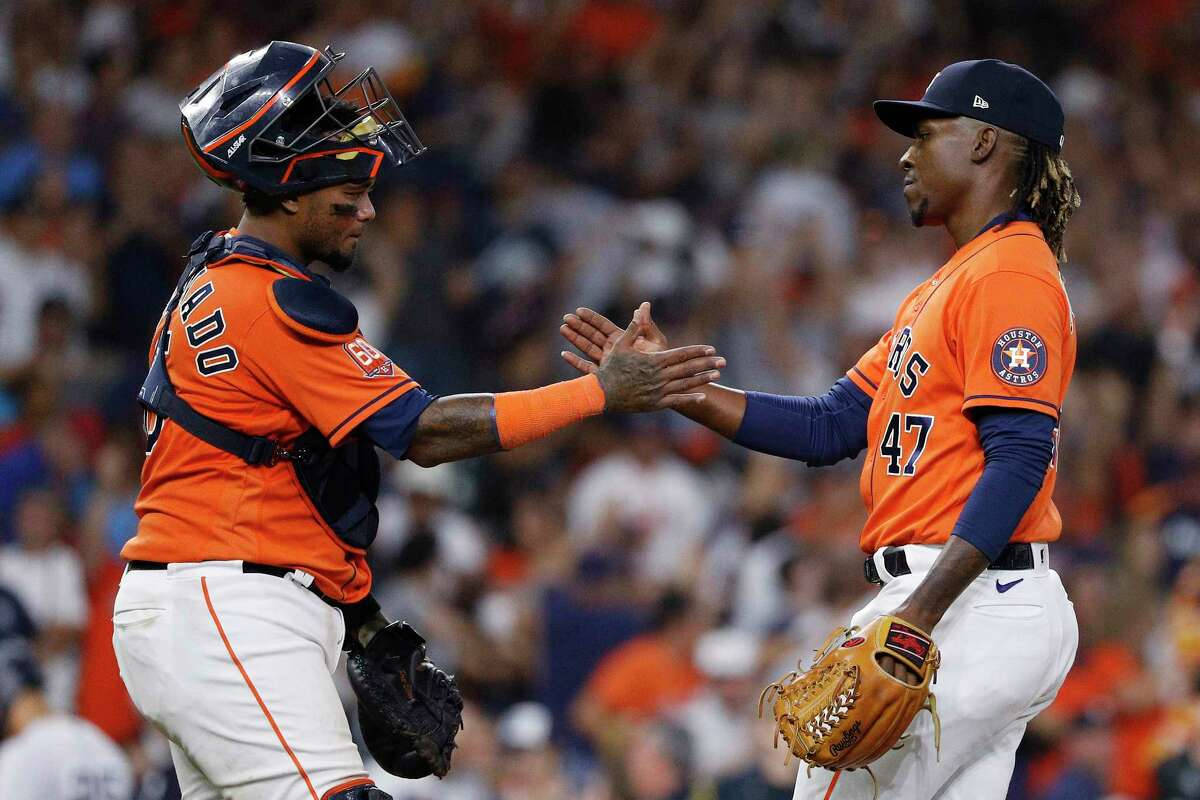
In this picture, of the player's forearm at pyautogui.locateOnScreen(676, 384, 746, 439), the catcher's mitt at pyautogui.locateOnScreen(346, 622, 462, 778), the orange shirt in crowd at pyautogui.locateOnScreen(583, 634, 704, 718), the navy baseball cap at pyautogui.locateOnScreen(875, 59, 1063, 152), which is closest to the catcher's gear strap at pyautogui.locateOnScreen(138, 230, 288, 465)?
the catcher's mitt at pyautogui.locateOnScreen(346, 622, 462, 778)

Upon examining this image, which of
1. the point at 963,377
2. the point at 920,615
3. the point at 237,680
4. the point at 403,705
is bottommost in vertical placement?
the point at 403,705

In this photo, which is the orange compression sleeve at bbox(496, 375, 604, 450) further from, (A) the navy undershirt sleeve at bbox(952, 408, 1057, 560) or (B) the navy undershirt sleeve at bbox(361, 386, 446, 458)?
(A) the navy undershirt sleeve at bbox(952, 408, 1057, 560)

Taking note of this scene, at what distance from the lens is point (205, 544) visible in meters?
3.53

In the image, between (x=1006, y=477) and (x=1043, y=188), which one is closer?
(x=1006, y=477)

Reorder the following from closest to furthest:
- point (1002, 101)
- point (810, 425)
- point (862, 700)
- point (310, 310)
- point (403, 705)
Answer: point (862, 700), point (310, 310), point (1002, 101), point (403, 705), point (810, 425)

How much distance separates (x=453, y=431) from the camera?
143 inches

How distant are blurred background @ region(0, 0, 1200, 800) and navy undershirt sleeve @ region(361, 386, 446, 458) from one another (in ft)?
9.23

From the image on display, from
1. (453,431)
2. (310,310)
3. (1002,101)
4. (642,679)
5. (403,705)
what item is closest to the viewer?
(310,310)

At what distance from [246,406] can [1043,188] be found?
6.21 feet

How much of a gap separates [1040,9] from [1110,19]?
0.70 metres

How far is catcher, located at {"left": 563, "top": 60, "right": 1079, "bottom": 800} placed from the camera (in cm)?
340

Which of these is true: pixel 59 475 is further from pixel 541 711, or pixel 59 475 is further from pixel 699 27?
pixel 699 27

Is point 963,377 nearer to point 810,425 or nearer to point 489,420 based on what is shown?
point 810,425

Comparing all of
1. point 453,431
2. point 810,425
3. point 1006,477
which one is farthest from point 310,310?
point 1006,477
